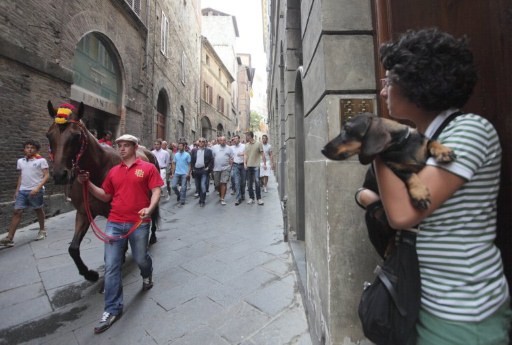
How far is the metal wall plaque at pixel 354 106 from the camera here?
5.80ft

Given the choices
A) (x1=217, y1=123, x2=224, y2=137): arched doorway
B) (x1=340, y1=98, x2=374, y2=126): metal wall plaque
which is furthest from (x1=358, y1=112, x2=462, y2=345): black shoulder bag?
(x1=217, y1=123, x2=224, y2=137): arched doorway

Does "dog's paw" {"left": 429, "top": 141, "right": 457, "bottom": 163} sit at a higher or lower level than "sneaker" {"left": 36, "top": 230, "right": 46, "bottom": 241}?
higher

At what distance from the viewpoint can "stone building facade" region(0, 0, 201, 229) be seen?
6.00 metres

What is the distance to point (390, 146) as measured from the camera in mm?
855

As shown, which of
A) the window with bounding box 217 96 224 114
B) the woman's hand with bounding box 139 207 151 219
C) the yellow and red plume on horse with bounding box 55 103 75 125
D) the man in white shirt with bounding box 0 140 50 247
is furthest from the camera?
the window with bounding box 217 96 224 114

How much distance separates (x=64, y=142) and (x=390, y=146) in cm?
332

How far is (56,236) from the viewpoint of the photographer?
5.29 m

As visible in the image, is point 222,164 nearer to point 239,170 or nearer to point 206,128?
point 239,170

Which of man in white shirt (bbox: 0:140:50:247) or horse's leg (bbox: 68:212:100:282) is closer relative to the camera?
horse's leg (bbox: 68:212:100:282)

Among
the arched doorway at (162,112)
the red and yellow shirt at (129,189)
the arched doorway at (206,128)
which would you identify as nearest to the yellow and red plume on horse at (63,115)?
the red and yellow shirt at (129,189)

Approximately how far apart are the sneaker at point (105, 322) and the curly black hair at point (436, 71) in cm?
293

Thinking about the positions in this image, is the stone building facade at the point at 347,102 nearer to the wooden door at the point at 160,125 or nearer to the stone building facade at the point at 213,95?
the wooden door at the point at 160,125

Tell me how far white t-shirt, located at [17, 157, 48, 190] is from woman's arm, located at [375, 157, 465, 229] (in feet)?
20.2

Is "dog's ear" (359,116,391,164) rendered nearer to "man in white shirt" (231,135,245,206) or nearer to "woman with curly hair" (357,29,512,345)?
"woman with curly hair" (357,29,512,345)
